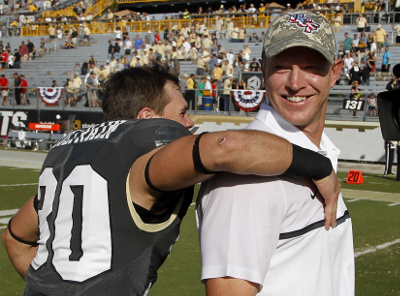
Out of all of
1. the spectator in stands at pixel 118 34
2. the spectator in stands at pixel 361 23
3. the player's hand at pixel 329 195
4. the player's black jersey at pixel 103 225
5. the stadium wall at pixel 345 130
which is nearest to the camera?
the player's hand at pixel 329 195

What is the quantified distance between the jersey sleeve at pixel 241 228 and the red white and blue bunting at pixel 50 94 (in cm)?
2219

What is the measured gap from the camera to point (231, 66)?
82.5 feet

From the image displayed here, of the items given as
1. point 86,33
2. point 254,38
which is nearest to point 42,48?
point 86,33

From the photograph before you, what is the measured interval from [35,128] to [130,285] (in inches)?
857

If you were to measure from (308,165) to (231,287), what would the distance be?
0.46 m

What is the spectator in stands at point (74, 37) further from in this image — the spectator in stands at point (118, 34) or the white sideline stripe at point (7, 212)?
the white sideline stripe at point (7, 212)

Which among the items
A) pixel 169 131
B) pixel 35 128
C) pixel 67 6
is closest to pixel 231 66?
pixel 35 128

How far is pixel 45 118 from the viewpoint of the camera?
23.8 metres

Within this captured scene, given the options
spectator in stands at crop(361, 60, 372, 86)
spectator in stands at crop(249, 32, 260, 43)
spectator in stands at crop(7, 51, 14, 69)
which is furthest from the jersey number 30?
spectator in stands at crop(7, 51, 14, 69)

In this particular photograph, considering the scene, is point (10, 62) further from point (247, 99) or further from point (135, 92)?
point (135, 92)

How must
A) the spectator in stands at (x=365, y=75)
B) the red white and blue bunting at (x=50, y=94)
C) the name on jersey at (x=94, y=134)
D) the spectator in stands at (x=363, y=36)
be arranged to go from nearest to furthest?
the name on jersey at (x=94, y=134) < the spectator in stands at (x=365, y=75) < the red white and blue bunting at (x=50, y=94) < the spectator in stands at (x=363, y=36)

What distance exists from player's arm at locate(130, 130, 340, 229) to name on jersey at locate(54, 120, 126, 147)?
0.97ft

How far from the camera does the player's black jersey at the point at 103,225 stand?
2.34 meters

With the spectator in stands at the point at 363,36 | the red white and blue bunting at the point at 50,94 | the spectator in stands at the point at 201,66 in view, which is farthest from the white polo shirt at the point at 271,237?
the spectator in stands at the point at 363,36
